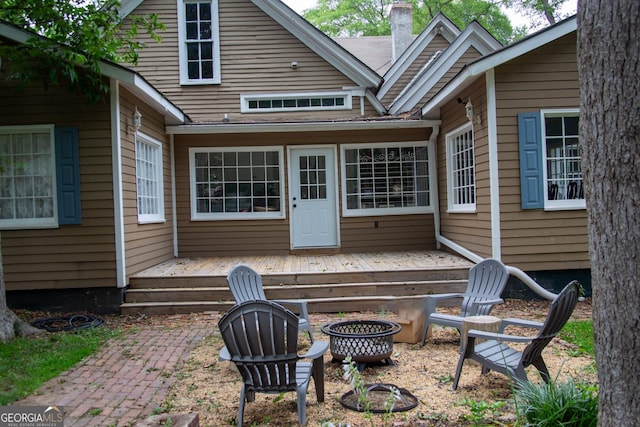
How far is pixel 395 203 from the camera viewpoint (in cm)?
1027

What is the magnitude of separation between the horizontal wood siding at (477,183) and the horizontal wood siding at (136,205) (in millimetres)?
5028

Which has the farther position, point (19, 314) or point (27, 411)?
point (19, 314)

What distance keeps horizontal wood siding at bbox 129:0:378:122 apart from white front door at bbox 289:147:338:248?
1223mm

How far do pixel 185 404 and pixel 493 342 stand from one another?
97.4 inches

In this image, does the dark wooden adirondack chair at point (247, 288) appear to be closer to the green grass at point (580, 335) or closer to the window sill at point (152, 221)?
the green grass at point (580, 335)

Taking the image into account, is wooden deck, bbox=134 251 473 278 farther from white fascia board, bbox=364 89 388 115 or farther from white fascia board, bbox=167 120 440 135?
white fascia board, bbox=364 89 388 115

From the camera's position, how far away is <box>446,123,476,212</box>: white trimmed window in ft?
27.3

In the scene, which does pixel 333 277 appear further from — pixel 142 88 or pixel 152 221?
pixel 142 88

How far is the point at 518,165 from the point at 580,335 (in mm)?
2620

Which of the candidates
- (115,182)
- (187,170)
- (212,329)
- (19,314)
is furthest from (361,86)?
(19,314)

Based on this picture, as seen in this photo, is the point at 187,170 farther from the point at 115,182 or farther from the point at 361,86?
the point at 361,86

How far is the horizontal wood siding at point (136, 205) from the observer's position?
7367 mm

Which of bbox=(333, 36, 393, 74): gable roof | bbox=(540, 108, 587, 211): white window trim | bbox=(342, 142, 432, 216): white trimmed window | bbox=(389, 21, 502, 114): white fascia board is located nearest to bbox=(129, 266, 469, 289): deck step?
bbox=(540, 108, 587, 211): white window trim

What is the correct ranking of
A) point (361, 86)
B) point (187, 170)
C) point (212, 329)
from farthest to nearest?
point (361, 86) → point (187, 170) → point (212, 329)
